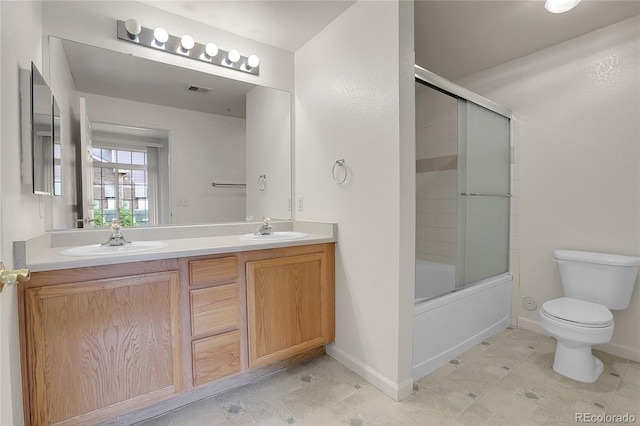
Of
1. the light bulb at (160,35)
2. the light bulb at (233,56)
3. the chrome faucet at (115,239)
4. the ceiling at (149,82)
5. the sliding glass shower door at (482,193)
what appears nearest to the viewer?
the chrome faucet at (115,239)

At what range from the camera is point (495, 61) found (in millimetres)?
2574

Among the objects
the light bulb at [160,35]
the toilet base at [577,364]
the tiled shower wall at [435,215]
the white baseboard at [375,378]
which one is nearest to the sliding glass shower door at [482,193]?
the tiled shower wall at [435,215]

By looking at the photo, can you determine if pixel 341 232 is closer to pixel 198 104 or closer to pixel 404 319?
pixel 404 319

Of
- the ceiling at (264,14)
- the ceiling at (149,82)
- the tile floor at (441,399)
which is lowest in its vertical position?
the tile floor at (441,399)

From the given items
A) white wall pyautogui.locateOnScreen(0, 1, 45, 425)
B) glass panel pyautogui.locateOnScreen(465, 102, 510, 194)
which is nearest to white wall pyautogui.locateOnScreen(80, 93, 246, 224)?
white wall pyautogui.locateOnScreen(0, 1, 45, 425)

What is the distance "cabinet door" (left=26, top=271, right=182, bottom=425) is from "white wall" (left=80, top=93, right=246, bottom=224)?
0.70m

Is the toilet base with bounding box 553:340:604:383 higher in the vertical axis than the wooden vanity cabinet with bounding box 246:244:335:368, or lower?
lower

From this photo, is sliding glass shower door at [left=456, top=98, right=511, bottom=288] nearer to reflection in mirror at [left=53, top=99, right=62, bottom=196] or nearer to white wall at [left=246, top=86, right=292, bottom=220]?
white wall at [left=246, top=86, right=292, bottom=220]

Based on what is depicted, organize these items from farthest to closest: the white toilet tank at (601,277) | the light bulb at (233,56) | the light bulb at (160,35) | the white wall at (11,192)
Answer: the light bulb at (233,56), the white toilet tank at (601,277), the light bulb at (160,35), the white wall at (11,192)

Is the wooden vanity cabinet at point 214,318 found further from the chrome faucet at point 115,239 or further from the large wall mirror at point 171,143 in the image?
the large wall mirror at point 171,143

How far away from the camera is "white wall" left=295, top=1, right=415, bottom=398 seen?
1.61 meters

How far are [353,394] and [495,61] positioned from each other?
285cm

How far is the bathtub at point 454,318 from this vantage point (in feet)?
5.97

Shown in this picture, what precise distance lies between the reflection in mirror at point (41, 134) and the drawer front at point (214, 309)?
82 centimetres
